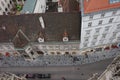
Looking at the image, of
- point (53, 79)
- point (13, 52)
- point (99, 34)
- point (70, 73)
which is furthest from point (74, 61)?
point (13, 52)

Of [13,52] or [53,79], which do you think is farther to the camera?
[13,52]

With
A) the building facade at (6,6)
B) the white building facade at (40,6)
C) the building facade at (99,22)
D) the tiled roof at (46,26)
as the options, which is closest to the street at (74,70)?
the building facade at (99,22)

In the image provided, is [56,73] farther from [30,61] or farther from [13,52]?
[13,52]

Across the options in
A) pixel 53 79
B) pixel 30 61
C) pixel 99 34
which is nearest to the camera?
pixel 99 34

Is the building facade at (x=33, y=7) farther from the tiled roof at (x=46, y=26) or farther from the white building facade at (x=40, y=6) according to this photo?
the tiled roof at (x=46, y=26)

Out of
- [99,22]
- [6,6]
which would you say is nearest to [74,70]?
[99,22]

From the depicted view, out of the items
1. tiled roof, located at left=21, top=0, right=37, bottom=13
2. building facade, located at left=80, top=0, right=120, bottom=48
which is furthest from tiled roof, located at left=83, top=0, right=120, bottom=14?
tiled roof, located at left=21, top=0, right=37, bottom=13

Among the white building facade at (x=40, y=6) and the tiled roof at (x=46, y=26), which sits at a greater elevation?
the white building facade at (x=40, y=6)
